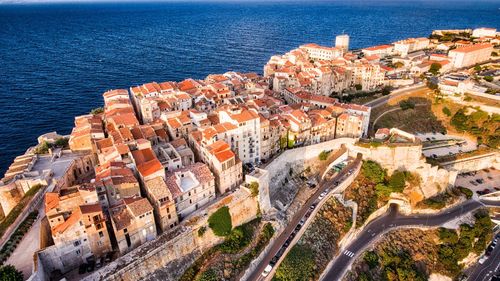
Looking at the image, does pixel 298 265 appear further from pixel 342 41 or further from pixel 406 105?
pixel 342 41

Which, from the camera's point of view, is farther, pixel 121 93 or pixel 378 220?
pixel 121 93

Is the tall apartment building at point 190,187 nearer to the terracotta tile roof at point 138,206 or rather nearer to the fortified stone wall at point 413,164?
the terracotta tile roof at point 138,206

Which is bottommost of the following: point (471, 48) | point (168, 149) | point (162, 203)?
point (162, 203)

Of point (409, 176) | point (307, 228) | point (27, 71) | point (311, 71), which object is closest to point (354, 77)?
point (311, 71)

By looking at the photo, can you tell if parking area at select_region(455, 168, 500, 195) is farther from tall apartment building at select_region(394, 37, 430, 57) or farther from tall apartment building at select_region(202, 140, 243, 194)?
tall apartment building at select_region(394, 37, 430, 57)

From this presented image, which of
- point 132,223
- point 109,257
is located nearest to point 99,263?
point 109,257

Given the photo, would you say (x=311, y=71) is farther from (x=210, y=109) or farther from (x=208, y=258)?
(x=208, y=258)

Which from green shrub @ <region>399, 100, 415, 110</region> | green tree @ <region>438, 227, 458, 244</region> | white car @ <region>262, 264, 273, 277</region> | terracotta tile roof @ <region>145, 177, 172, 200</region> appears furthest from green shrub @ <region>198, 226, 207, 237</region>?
green shrub @ <region>399, 100, 415, 110</region>
